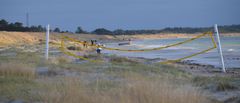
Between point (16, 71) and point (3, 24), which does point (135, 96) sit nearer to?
point (16, 71)

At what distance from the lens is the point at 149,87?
495 cm

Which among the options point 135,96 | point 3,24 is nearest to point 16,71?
point 135,96

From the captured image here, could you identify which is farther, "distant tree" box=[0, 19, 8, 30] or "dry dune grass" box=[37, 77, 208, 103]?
"distant tree" box=[0, 19, 8, 30]

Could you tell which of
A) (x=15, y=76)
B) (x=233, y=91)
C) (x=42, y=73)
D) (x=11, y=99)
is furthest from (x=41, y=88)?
(x=233, y=91)

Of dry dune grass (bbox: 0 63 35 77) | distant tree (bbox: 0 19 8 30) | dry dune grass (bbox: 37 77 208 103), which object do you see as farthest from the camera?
distant tree (bbox: 0 19 8 30)

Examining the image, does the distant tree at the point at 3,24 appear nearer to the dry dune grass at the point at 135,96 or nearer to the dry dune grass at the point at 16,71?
the dry dune grass at the point at 16,71

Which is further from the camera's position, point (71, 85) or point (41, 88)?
point (41, 88)

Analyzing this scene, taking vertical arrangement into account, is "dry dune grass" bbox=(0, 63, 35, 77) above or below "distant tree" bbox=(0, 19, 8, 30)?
below

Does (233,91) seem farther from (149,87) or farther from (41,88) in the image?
(41,88)

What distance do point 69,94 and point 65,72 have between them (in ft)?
14.7

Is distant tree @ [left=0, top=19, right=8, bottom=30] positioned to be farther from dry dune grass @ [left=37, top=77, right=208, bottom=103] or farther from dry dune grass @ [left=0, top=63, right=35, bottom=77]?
dry dune grass @ [left=37, top=77, right=208, bottom=103]

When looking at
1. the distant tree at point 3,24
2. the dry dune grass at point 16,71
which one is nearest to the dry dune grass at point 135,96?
the dry dune grass at point 16,71

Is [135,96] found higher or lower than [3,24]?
lower

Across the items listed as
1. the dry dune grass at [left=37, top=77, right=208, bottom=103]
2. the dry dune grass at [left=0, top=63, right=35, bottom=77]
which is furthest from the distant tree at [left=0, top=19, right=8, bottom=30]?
the dry dune grass at [left=37, top=77, right=208, bottom=103]
